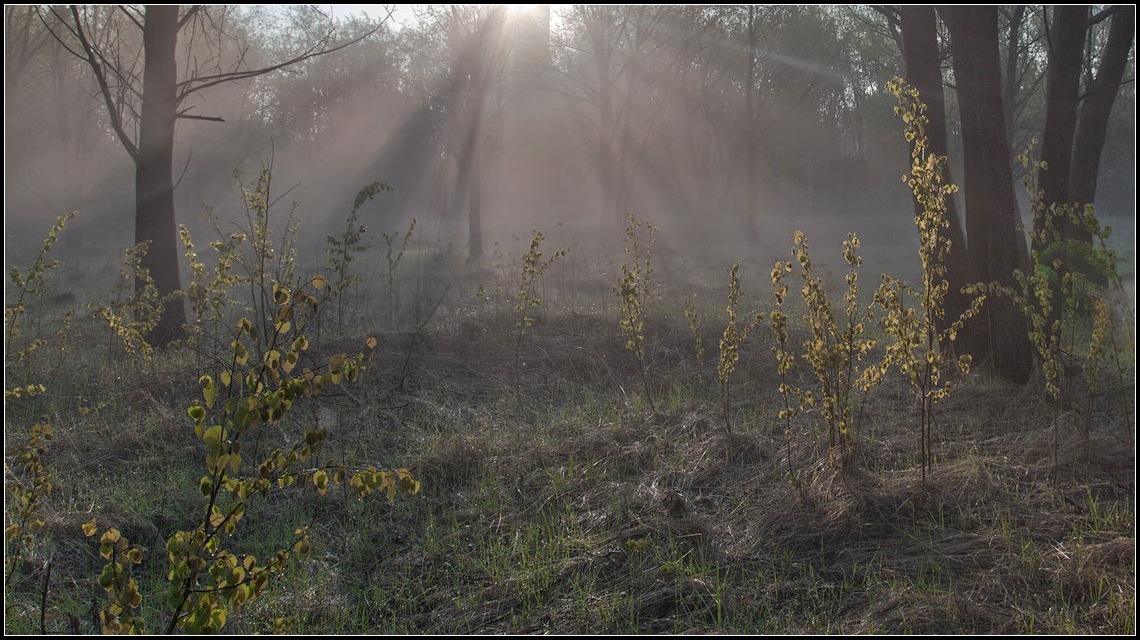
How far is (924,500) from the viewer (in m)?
3.43

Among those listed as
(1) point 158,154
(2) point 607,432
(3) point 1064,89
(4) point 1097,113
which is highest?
(4) point 1097,113

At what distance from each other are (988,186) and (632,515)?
374 centimetres

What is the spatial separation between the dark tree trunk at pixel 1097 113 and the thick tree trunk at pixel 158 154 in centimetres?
911

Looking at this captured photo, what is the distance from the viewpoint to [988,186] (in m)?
5.56

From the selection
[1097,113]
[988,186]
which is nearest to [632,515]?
[988,186]

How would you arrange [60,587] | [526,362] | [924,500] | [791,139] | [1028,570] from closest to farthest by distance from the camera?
[1028,570] < [60,587] < [924,500] < [526,362] < [791,139]

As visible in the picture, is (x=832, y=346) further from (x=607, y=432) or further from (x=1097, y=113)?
(x=1097, y=113)

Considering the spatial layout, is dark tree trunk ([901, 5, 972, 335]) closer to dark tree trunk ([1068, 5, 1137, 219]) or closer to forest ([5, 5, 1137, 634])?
forest ([5, 5, 1137, 634])

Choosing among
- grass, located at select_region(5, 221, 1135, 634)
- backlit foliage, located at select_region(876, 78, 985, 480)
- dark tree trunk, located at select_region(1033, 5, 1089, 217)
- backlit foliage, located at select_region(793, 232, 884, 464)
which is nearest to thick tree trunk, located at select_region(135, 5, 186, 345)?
grass, located at select_region(5, 221, 1135, 634)

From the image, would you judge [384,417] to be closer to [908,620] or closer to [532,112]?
[908,620]

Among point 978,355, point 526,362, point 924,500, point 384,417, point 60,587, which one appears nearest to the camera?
point 60,587

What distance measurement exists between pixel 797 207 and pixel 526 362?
34.7 meters

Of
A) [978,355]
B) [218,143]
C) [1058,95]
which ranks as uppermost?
[218,143]

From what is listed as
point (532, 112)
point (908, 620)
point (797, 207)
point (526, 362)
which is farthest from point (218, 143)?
point (908, 620)
